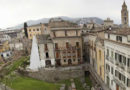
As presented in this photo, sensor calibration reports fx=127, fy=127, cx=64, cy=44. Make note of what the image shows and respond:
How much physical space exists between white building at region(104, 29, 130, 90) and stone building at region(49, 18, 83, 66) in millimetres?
17161

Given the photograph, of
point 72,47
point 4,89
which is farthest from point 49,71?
point 4,89

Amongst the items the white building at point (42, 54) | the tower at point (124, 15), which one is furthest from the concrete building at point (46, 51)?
the tower at point (124, 15)

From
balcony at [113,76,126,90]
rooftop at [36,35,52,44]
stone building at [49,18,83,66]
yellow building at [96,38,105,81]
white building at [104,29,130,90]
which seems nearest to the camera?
white building at [104,29,130,90]

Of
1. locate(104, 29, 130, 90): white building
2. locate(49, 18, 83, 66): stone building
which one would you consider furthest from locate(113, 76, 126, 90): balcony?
locate(49, 18, 83, 66): stone building

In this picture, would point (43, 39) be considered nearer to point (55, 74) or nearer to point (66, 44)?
point (66, 44)

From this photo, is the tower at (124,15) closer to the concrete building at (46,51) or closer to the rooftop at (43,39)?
the rooftop at (43,39)

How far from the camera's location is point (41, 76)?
42.9 m

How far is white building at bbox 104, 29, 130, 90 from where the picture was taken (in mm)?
22527

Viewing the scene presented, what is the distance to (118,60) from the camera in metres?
25.7

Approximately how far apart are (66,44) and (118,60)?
78.4 feet

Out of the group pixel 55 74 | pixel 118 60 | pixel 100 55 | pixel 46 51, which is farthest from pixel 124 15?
pixel 118 60

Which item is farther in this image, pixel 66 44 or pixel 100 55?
pixel 66 44

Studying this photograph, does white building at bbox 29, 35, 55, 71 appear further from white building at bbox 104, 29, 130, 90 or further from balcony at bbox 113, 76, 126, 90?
balcony at bbox 113, 76, 126, 90

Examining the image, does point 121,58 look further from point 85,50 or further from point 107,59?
point 85,50
